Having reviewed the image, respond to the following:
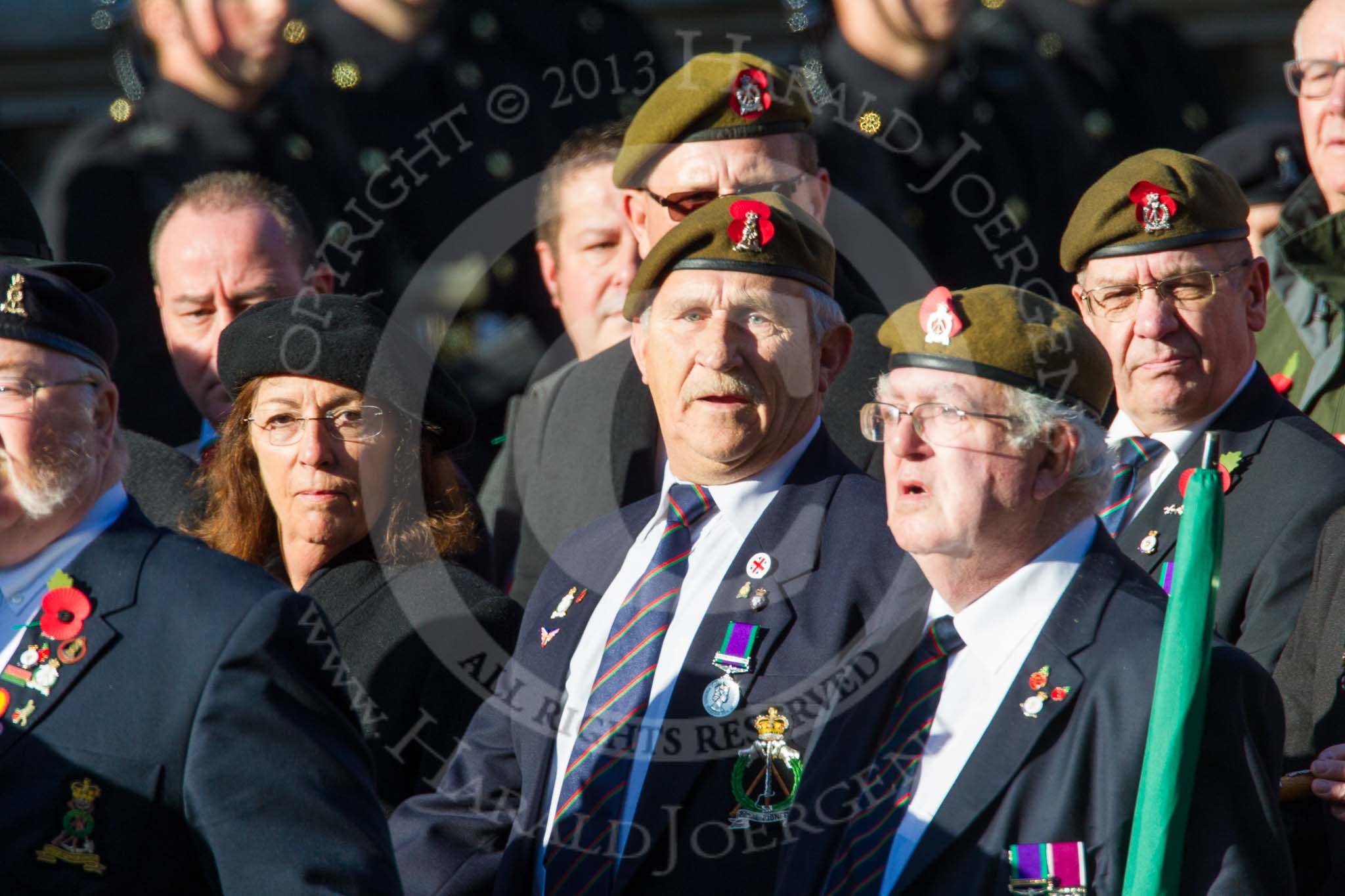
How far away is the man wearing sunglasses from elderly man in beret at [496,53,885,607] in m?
1.16

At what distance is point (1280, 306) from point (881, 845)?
2624 millimetres

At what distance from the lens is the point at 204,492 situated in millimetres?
4371

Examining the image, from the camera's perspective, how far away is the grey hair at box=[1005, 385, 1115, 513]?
311cm

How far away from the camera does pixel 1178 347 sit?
12.9 ft

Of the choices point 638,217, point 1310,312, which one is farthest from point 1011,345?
point 1310,312

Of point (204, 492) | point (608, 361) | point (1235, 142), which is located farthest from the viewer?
point (1235, 142)

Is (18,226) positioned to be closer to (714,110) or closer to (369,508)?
(369,508)

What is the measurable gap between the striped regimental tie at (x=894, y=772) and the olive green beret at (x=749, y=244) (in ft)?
3.01

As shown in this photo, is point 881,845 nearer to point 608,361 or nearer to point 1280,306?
point 608,361

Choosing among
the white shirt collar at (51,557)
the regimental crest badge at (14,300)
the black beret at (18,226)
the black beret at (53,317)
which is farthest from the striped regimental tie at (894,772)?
the black beret at (18,226)

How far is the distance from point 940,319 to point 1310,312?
207 cm

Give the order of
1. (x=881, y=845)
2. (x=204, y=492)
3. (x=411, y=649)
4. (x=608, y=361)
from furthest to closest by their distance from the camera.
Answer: (x=608, y=361) → (x=204, y=492) → (x=411, y=649) → (x=881, y=845)

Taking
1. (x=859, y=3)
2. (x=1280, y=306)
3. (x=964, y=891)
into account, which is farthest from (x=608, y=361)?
(x=964, y=891)

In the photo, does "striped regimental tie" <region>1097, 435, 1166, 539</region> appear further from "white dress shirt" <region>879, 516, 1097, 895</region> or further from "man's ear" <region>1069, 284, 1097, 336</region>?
"white dress shirt" <region>879, 516, 1097, 895</region>
